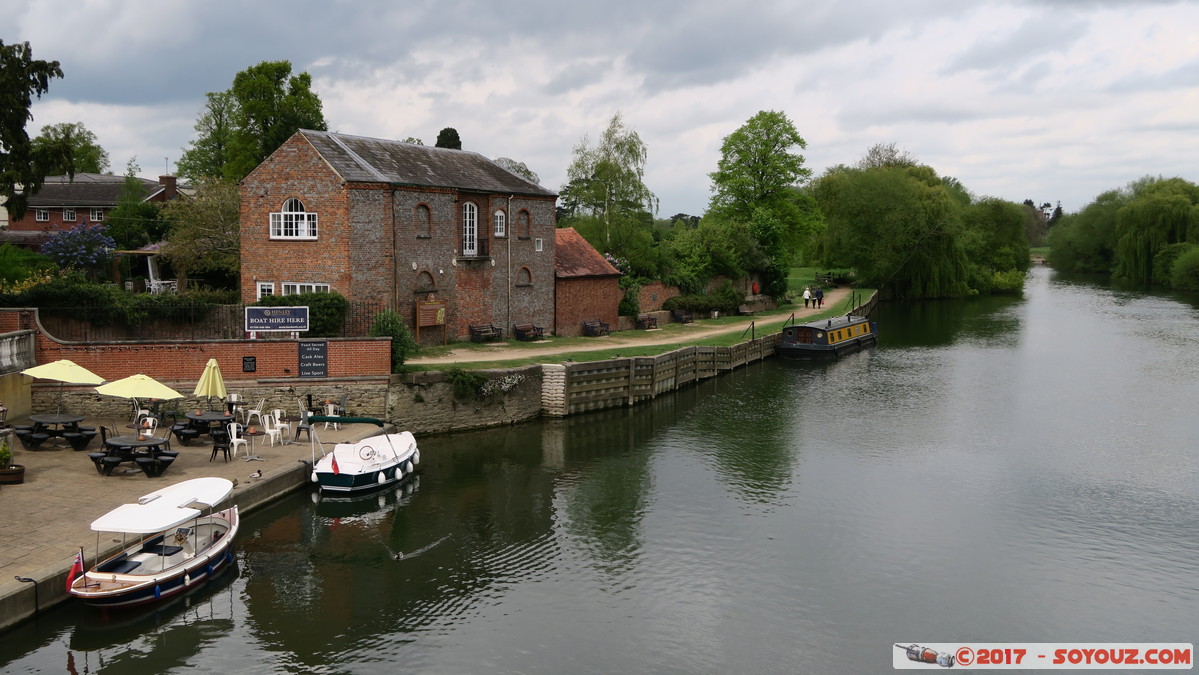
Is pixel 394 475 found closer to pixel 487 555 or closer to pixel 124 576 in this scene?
pixel 487 555

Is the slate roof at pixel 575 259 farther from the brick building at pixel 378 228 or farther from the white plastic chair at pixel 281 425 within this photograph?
the white plastic chair at pixel 281 425

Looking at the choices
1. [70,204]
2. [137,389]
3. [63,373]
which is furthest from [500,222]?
[70,204]

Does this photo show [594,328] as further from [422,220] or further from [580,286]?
[422,220]

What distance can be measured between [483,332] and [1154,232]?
83358 millimetres

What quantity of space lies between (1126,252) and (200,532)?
9980 centimetres

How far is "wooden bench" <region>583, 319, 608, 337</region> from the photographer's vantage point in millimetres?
41719

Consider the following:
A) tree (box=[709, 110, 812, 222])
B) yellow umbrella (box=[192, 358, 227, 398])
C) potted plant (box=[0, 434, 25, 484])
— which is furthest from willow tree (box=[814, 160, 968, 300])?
potted plant (box=[0, 434, 25, 484])

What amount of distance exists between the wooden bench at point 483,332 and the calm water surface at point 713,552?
6.58 meters

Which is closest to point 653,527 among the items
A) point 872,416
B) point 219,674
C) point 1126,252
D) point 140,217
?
point 219,674

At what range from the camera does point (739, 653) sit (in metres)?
14.9

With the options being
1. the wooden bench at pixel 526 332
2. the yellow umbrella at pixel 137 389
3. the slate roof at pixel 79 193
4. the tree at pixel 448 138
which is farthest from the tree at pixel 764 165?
the yellow umbrella at pixel 137 389

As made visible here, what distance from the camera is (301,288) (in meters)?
32.4

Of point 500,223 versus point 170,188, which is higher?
point 170,188

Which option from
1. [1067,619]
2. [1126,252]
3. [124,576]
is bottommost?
[1067,619]
